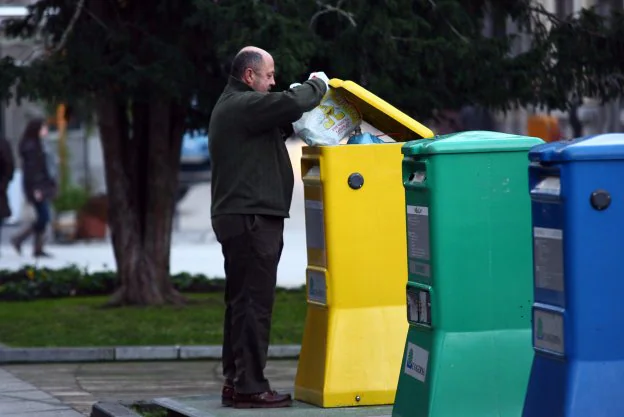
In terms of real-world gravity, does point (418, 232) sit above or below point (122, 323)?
above

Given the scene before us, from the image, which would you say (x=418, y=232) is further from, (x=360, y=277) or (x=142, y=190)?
(x=142, y=190)

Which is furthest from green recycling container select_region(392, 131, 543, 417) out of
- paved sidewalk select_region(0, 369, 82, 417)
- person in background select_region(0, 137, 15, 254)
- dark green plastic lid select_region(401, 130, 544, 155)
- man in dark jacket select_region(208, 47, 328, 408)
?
person in background select_region(0, 137, 15, 254)

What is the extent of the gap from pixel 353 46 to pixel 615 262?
6.38m

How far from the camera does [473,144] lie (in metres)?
6.58

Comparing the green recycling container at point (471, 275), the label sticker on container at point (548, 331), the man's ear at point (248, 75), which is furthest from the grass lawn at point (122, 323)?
the label sticker on container at point (548, 331)

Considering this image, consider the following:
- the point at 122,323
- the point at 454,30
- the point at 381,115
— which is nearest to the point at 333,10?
the point at 454,30

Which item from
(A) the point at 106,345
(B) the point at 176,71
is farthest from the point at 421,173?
(B) the point at 176,71

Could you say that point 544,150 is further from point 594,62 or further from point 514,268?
point 594,62

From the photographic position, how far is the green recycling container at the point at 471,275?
21.5 ft

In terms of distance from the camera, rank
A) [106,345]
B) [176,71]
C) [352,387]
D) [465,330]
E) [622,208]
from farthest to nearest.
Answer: [176,71] → [106,345] → [352,387] → [465,330] → [622,208]

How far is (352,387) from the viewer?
25.5 ft

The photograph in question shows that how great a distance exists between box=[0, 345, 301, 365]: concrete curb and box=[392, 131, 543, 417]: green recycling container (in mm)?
4251

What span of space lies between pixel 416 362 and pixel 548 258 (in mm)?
1282

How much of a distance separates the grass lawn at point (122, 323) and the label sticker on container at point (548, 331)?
5.64 m
